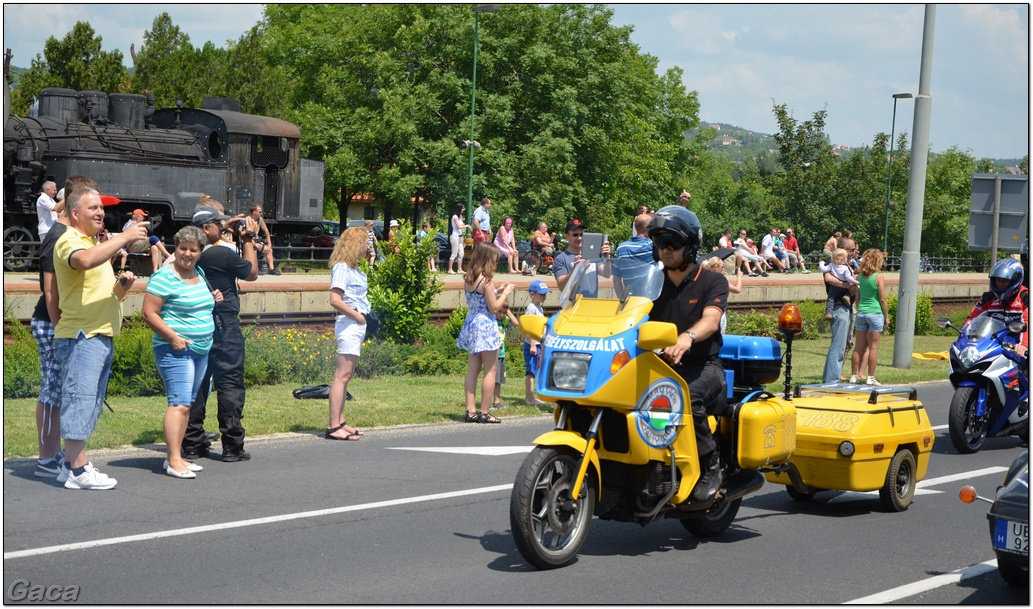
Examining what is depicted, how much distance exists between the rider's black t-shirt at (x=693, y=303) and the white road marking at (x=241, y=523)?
236 cm

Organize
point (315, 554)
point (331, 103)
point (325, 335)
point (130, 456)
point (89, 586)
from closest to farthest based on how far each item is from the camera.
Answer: point (89, 586)
point (315, 554)
point (130, 456)
point (325, 335)
point (331, 103)

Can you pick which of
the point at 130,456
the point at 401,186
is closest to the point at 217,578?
the point at 130,456

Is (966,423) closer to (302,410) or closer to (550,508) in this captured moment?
(550,508)

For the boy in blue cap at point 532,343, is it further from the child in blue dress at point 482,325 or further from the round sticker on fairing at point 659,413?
the round sticker on fairing at point 659,413

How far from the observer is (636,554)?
22.4ft

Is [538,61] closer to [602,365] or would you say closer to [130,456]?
[130,456]

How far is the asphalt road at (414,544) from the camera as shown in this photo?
589cm

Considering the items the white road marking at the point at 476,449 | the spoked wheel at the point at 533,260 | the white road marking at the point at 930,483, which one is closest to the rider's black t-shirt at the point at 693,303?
the white road marking at the point at 930,483

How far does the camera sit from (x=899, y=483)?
27.5 ft

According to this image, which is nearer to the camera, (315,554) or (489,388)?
(315,554)

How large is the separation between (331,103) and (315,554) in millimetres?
39758

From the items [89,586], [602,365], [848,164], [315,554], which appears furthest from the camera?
[848,164]

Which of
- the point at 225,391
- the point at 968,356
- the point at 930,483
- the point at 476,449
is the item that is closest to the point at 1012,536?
the point at 930,483

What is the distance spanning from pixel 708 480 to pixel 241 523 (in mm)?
2879
